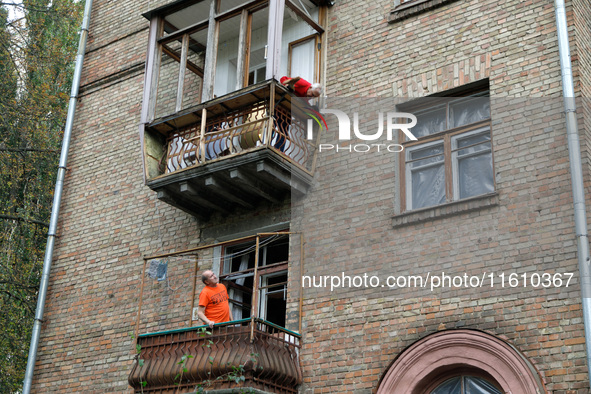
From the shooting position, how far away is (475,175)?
9.24 meters

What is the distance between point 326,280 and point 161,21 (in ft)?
17.0

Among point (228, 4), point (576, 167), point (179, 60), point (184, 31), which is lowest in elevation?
point (576, 167)

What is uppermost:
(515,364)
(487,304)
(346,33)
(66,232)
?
(346,33)

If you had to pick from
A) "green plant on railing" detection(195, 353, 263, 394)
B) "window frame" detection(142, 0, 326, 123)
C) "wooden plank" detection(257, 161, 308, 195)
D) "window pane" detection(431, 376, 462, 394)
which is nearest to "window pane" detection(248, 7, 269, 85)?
"window frame" detection(142, 0, 326, 123)

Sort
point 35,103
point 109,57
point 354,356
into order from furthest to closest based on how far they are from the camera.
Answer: point 35,103 → point 109,57 → point 354,356

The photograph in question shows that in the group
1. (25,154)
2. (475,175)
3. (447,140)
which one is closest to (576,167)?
(475,175)

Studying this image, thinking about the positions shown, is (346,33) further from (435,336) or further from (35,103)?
(35,103)

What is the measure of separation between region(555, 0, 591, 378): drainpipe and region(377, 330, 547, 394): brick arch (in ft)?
2.32

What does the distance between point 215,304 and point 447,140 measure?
356 centimetres

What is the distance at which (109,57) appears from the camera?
14.0m

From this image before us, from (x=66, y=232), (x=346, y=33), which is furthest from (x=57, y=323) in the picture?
(x=346, y=33)

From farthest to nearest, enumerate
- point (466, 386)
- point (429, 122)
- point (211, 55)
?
point (211, 55), point (429, 122), point (466, 386)

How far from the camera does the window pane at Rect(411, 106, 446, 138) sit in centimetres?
988

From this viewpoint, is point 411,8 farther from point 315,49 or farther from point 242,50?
point 242,50
